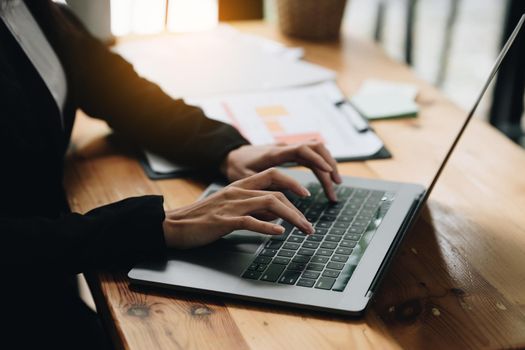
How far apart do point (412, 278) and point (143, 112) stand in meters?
0.65

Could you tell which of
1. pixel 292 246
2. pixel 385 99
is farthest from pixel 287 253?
pixel 385 99

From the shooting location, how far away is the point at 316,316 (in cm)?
75

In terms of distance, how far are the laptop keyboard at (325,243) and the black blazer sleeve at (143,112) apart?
0.22 m

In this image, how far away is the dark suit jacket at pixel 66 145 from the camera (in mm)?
824

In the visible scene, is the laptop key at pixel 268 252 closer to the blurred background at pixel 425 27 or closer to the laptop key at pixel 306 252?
the laptop key at pixel 306 252

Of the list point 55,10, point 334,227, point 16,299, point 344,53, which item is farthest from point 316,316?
point 344,53

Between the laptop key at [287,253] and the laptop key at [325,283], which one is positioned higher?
the laptop key at [325,283]

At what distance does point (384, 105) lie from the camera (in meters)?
1.38

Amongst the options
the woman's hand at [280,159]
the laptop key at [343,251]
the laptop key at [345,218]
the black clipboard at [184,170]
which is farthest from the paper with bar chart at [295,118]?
the laptop key at [343,251]

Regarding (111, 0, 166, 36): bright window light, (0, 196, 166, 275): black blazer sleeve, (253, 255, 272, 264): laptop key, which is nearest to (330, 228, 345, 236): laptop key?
(253, 255, 272, 264): laptop key

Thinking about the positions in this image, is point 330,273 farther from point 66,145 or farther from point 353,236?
point 66,145

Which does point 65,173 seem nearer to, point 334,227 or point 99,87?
point 99,87

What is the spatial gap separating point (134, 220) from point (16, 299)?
21cm

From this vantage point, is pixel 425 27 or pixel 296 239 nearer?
pixel 296 239
